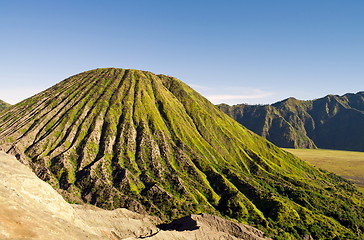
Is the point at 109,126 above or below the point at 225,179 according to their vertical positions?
above

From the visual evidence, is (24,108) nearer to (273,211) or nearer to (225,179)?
(225,179)

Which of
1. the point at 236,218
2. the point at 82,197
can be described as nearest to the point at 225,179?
the point at 236,218

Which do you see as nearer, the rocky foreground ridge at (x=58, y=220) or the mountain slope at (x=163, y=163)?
the rocky foreground ridge at (x=58, y=220)

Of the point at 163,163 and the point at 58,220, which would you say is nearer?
the point at 58,220

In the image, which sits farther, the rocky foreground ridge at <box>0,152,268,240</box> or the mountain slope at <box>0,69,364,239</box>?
the mountain slope at <box>0,69,364,239</box>
